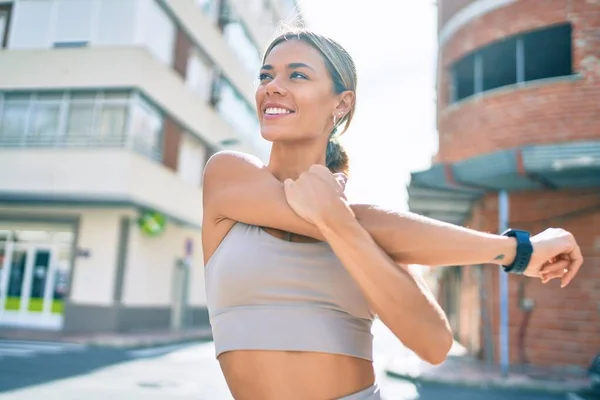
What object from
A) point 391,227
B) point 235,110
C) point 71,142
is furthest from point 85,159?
point 391,227

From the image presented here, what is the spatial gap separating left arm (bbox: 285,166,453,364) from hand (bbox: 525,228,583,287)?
24 centimetres

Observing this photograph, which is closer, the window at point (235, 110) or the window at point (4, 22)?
the window at point (4, 22)

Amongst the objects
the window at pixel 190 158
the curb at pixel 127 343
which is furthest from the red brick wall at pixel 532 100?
the window at pixel 190 158

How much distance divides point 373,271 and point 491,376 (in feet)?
30.3

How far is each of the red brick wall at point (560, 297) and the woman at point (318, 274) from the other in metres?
10.2

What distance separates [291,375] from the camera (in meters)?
1.12

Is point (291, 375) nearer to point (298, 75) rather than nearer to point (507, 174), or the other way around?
point (298, 75)

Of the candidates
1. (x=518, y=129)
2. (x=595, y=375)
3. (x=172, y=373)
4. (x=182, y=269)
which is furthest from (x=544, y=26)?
(x=182, y=269)

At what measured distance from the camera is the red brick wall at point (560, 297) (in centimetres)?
1019

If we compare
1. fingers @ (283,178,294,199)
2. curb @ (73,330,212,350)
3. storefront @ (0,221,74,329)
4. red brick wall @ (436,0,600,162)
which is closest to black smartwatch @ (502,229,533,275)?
fingers @ (283,178,294,199)

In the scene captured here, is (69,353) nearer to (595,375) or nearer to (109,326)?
(109,326)

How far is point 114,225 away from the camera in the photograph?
16406 millimetres

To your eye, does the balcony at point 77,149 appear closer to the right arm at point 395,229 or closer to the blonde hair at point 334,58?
the blonde hair at point 334,58

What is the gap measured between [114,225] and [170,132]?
3.90 m
